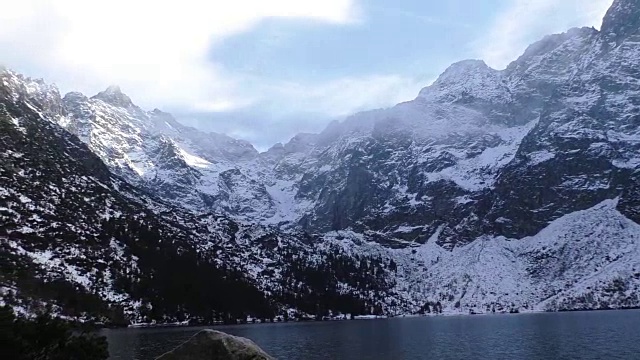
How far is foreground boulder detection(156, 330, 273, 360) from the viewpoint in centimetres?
3244

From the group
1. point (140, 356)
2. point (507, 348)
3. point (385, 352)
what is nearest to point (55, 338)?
point (140, 356)

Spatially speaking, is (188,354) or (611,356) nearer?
(188,354)

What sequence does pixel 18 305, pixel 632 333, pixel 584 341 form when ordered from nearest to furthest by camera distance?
pixel 584 341 < pixel 632 333 < pixel 18 305

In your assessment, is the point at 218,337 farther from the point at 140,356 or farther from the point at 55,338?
the point at 140,356

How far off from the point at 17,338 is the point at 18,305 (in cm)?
15458

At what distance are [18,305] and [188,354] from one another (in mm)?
176278

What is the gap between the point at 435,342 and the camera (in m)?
155

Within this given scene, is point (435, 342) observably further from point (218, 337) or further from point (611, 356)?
point (218, 337)

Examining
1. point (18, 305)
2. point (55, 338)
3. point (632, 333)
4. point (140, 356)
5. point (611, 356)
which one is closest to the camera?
point (55, 338)

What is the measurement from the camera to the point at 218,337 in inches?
1296

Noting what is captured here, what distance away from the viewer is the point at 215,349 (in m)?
32.7

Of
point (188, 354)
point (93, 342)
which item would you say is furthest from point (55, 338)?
point (188, 354)

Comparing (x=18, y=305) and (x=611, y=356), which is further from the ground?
(x=18, y=305)

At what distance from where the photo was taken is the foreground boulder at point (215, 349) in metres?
32.4
